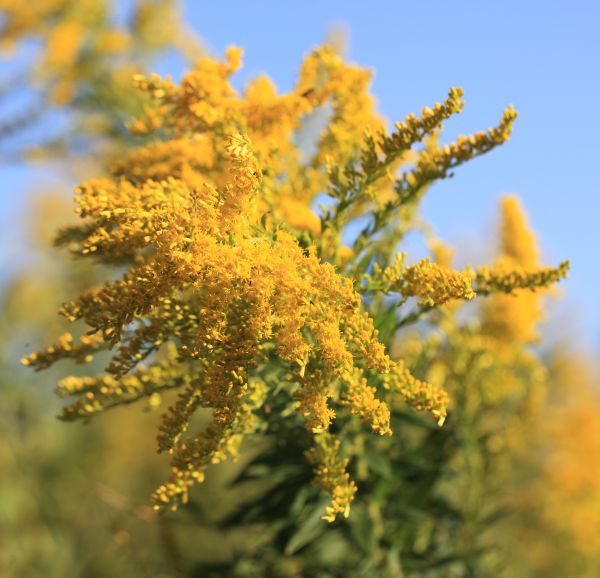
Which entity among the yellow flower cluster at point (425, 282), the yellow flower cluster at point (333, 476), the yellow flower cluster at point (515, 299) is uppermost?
the yellow flower cluster at point (515, 299)

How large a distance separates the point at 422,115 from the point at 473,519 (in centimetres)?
204

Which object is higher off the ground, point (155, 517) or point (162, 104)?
point (162, 104)

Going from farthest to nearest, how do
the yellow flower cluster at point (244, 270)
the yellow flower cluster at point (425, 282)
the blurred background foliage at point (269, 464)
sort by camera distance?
1. the blurred background foliage at point (269, 464)
2. the yellow flower cluster at point (425, 282)
3. the yellow flower cluster at point (244, 270)

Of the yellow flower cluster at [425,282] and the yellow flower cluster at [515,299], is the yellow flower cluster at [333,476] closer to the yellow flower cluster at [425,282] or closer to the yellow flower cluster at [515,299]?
the yellow flower cluster at [425,282]

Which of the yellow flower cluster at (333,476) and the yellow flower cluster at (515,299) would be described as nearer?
the yellow flower cluster at (333,476)

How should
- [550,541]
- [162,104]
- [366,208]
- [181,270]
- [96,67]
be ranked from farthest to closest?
[550,541], [96,67], [366,208], [162,104], [181,270]

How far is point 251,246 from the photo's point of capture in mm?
1945

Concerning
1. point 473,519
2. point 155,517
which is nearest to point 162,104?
point 155,517

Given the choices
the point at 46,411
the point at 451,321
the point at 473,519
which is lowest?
the point at 473,519

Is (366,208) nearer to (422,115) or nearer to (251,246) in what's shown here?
(422,115)

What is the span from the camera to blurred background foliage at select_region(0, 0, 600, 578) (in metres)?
2.92

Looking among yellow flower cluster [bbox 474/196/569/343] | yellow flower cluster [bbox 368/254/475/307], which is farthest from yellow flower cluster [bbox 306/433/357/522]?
yellow flower cluster [bbox 474/196/569/343]

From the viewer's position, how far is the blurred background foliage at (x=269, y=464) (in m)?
2.92

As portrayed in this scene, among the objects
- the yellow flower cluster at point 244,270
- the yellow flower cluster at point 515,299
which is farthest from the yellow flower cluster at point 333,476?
the yellow flower cluster at point 515,299
